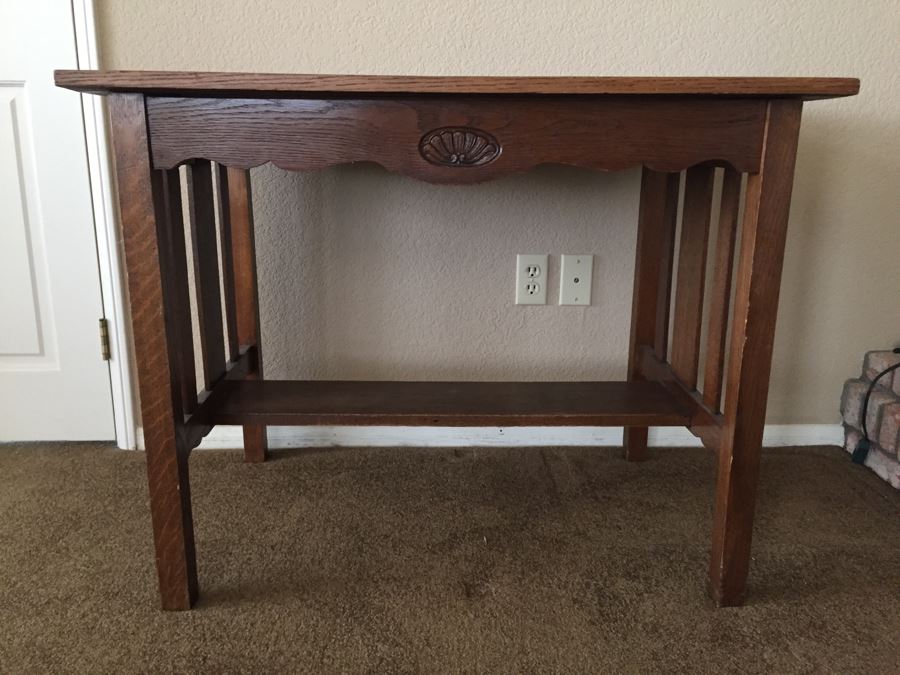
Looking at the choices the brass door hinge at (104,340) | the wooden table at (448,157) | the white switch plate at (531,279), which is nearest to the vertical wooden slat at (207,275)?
the wooden table at (448,157)

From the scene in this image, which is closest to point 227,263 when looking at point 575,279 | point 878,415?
point 575,279

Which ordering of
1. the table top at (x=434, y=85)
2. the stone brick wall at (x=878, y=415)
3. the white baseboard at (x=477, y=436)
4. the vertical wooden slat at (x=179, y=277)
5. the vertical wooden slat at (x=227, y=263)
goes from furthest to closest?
the white baseboard at (x=477, y=436) → the stone brick wall at (x=878, y=415) → the vertical wooden slat at (x=227, y=263) → the vertical wooden slat at (x=179, y=277) → the table top at (x=434, y=85)

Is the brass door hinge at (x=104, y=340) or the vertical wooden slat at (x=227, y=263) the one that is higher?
the vertical wooden slat at (x=227, y=263)

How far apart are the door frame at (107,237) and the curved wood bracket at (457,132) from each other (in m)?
0.57

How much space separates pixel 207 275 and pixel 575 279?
2.28ft

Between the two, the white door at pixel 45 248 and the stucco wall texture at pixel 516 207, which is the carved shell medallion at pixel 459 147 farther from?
the white door at pixel 45 248

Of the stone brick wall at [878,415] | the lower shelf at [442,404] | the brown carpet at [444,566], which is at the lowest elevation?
the brown carpet at [444,566]

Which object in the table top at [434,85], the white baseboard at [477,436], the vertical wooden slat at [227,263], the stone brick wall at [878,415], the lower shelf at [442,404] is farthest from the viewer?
the white baseboard at [477,436]

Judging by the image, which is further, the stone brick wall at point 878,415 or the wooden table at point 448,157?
the stone brick wall at point 878,415

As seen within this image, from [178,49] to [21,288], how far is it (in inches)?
22.4

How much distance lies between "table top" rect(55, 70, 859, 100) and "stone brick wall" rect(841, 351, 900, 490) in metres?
0.78

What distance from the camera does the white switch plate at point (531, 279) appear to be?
1.33 meters

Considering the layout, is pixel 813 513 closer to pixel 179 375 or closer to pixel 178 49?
pixel 179 375

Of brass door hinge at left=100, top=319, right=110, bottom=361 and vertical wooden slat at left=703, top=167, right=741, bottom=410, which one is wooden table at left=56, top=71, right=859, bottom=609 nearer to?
vertical wooden slat at left=703, top=167, right=741, bottom=410
